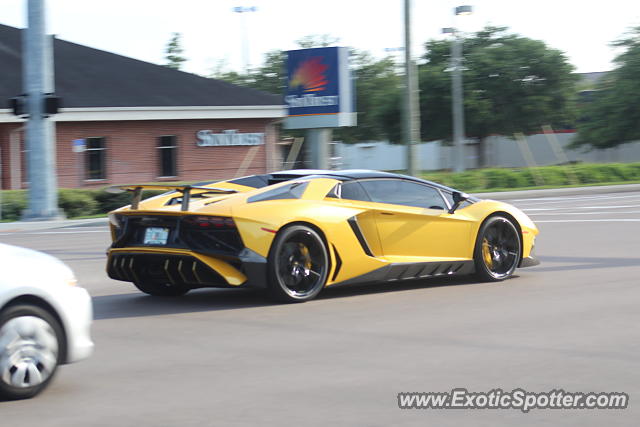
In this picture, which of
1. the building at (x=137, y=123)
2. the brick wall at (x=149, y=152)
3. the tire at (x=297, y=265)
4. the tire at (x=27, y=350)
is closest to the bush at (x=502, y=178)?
the building at (x=137, y=123)

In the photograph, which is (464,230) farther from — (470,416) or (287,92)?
(287,92)

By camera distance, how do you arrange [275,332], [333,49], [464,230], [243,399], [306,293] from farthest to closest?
[333,49] < [464,230] < [306,293] < [275,332] < [243,399]

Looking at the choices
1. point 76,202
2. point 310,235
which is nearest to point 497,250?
point 310,235

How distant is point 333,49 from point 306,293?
22.1m

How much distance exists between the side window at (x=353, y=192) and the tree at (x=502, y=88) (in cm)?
4248

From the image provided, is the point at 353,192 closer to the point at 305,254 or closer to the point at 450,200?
the point at 305,254

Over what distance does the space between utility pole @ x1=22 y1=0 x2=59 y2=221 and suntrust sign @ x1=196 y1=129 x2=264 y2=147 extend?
48.7 ft

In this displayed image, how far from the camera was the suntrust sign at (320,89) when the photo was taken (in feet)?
98.3

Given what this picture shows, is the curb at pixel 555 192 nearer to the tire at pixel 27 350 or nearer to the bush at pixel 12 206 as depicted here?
the bush at pixel 12 206

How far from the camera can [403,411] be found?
16.8ft

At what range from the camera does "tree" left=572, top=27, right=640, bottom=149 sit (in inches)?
1988

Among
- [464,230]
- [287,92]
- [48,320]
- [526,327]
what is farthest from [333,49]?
[48,320]

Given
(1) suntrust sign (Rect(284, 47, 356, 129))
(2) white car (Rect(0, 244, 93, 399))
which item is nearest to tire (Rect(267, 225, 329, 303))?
(2) white car (Rect(0, 244, 93, 399))

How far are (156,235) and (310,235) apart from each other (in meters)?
1.43
